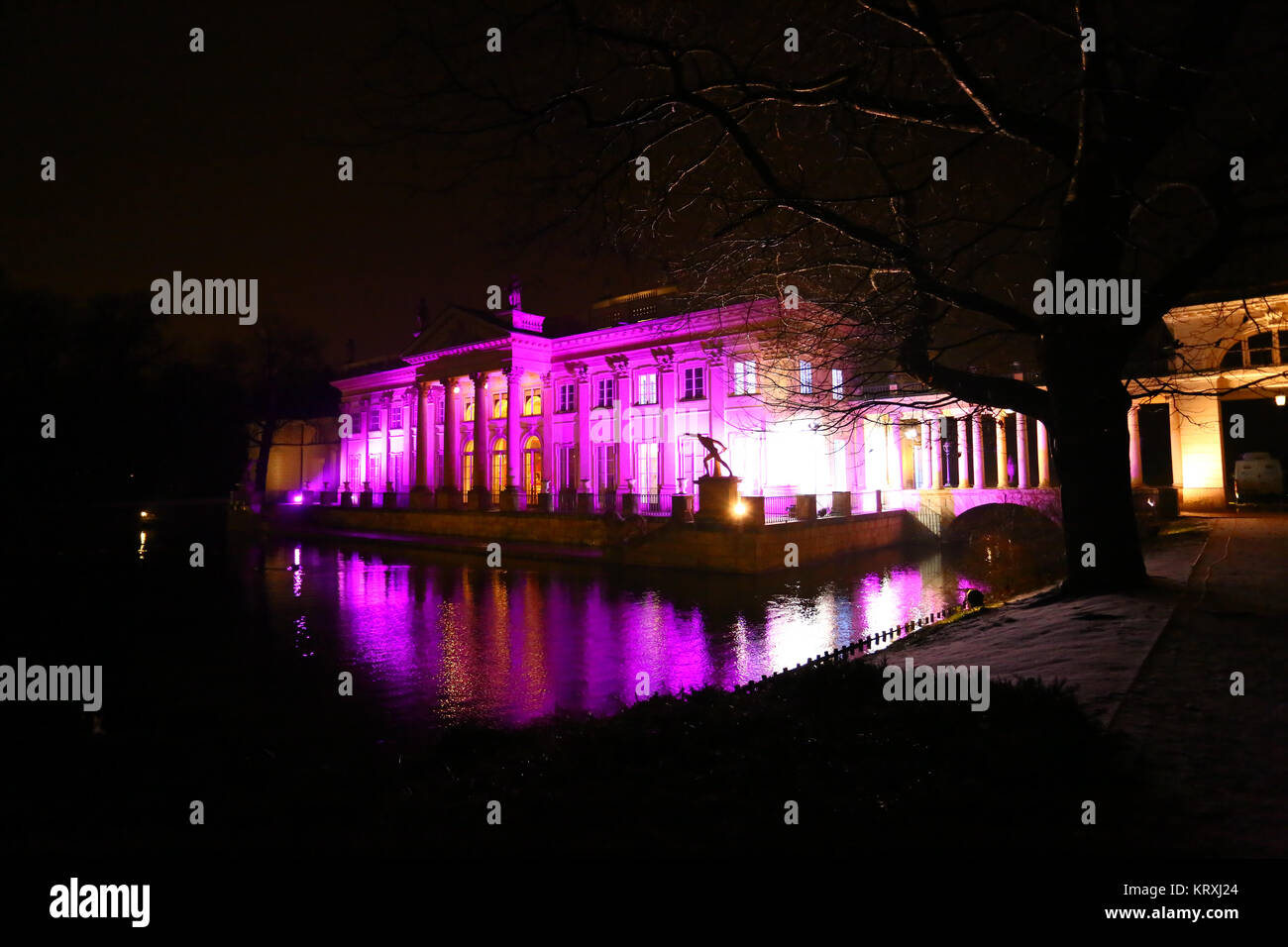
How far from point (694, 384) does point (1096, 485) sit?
84.4 feet

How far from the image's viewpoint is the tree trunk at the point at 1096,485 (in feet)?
27.0

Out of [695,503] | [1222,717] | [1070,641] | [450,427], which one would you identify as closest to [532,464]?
[450,427]

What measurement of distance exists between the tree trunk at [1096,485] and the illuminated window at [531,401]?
33.2 meters

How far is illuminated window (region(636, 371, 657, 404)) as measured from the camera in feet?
115

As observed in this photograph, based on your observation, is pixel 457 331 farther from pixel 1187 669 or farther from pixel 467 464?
pixel 1187 669

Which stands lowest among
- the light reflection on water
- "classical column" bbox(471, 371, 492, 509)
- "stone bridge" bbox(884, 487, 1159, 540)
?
the light reflection on water

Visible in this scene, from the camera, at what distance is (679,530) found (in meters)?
23.0

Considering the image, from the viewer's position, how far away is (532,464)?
40.0 meters

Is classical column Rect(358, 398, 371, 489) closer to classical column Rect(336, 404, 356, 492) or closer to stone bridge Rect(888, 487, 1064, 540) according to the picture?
classical column Rect(336, 404, 356, 492)

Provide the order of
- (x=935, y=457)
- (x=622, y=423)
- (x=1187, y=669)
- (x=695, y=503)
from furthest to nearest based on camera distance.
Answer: (x=622, y=423) → (x=935, y=457) → (x=695, y=503) → (x=1187, y=669)

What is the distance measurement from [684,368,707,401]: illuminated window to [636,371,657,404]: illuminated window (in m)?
1.79

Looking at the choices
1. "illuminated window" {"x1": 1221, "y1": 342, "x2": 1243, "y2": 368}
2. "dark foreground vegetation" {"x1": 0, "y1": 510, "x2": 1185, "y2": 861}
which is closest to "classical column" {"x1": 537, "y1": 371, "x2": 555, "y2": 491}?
"illuminated window" {"x1": 1221, "y1": 342, "x2": 1243, "y2": 368}

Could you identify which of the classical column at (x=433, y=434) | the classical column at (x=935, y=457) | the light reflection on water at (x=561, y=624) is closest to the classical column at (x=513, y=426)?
the classical column at (x=433, y=434)

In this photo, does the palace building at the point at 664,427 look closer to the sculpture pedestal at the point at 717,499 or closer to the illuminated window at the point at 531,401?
the illuminated window at the point at 531,401
